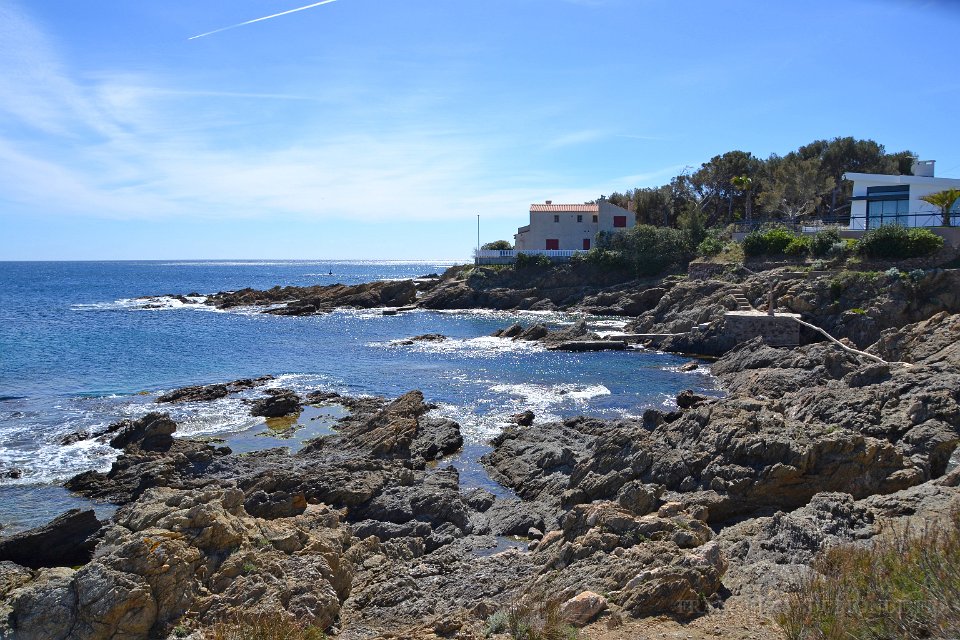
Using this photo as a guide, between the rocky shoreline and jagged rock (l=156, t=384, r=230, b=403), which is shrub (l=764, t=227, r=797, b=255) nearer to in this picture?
the rocky shoreline

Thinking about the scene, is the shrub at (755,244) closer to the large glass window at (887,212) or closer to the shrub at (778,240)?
the shrub at (778,240)

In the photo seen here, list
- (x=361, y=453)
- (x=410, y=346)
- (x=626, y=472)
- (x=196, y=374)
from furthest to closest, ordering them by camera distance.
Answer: (x=410, y=346), (x=196, y=374), (x=361, y=453), (x=626, y=472)

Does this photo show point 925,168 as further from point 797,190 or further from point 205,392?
point 205,392

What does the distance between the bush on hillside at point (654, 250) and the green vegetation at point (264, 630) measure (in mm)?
62310

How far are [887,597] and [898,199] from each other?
5526 cm

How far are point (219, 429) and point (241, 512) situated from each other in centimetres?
1412

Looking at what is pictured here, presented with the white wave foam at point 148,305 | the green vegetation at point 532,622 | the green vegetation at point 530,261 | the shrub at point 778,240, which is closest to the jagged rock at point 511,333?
the shrub at point 778,240

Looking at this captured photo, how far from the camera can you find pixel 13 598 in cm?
951

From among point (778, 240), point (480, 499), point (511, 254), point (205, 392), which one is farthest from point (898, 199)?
point (205, 392)

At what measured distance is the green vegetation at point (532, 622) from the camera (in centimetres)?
790

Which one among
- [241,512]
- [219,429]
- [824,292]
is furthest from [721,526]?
[824,292]

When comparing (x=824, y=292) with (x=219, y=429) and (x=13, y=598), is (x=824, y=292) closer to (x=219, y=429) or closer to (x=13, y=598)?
(x=219, y=429)

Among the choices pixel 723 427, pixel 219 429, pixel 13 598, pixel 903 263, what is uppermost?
pixel 903 263

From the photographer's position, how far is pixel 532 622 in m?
8.19
